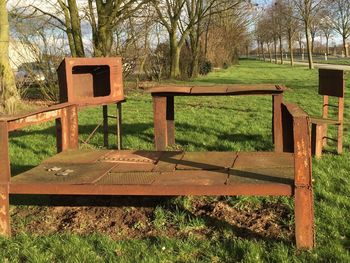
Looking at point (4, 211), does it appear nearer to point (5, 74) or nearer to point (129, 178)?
point (129, 178)

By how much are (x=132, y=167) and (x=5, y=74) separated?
33.5 ft

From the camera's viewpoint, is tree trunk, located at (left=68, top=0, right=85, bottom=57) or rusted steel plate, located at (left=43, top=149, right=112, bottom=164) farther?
tree trunk, located at (left=68, top=0, right=85, bottom=57)

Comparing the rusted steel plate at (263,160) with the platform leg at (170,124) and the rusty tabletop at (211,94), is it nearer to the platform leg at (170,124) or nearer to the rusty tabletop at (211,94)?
the rusty tabletop at (211,94)

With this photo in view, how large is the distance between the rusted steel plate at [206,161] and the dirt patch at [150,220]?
0.41 metres

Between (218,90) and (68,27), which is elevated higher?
(68,27)

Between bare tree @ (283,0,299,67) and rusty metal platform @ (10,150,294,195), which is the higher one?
bare tree @ (283,0,299,67)

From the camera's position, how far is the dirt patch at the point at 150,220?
4.11 metres

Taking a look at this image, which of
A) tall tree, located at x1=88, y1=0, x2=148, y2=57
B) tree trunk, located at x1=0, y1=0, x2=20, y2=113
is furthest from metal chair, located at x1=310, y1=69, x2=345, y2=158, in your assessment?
tall tree, located at x1=88, y1=0, x2=148, y2=57

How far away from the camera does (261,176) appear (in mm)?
4016

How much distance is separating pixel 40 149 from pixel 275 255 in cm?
497

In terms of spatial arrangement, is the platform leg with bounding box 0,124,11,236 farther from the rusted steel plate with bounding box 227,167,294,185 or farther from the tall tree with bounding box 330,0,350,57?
the tall tree with bounding box 330,0,350,57

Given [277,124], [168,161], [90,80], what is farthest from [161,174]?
[90,80]

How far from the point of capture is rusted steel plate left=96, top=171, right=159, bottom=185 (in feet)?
13.0

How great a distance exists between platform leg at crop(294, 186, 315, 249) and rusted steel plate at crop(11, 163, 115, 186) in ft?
5.33
